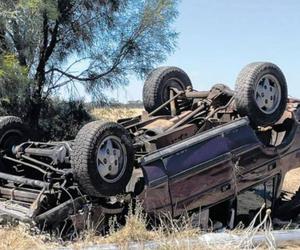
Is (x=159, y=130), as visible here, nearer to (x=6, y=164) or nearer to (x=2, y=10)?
(x=6, y=164)

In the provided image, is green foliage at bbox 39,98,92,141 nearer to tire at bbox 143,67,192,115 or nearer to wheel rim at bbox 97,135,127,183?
tire at bbox 143,67,192,115

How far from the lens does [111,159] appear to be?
18.4 feet

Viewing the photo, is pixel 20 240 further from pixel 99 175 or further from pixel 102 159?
pixel 102 159

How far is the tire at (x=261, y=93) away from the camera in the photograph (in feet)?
21.2

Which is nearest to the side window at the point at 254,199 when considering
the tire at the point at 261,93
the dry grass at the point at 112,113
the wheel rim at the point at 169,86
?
the tire at the point at 261,93

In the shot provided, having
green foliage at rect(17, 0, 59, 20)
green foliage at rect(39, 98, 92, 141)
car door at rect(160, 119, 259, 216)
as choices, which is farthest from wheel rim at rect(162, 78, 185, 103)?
green foliage at rect(39, 98, 92, 141)

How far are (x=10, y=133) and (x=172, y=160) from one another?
7.91 feet

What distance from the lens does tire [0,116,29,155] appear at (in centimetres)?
686

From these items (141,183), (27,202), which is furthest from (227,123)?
(27,202)

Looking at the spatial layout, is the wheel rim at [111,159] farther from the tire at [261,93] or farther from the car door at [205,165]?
the tire at [261,93]

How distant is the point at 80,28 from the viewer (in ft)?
45.0

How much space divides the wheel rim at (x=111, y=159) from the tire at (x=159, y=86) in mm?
2184

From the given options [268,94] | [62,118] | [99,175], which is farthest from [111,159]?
[62,118]

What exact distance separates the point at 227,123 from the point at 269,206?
1.44m
